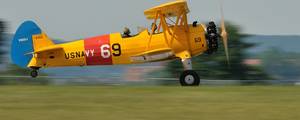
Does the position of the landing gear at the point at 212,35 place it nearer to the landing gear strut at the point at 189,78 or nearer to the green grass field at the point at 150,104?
the landing gear strut at the point at 189,78

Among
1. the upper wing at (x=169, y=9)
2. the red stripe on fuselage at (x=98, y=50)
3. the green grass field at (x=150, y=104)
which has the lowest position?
the green grass field at (x=150, y=104)

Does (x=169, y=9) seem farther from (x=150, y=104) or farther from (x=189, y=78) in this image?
(x=150, y=104)

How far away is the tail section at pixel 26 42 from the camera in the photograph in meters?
25.8

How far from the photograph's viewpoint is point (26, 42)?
25875mm

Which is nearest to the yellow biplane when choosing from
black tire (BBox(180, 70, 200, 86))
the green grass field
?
Result: black tire (BBox(180, 70, 200, 86))

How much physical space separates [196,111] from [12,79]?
86.0 ft

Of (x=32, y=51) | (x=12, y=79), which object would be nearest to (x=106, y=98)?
(x=32, y=51)

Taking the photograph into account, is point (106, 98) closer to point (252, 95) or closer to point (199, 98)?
point (199, 98)

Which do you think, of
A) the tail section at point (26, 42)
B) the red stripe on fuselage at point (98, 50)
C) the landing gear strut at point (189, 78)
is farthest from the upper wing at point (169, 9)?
the tail section at point (26, 42)

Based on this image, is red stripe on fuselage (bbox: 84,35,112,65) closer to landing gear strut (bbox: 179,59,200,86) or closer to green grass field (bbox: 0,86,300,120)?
landing gear strut (bbox: 179,59,200,86)

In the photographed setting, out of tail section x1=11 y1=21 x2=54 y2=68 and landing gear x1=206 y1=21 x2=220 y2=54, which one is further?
tail section x1=11 y1=21 x2=54 y2=68

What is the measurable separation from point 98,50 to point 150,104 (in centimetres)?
894

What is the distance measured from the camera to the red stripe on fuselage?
24.5 m

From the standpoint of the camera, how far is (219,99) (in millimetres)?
16953
